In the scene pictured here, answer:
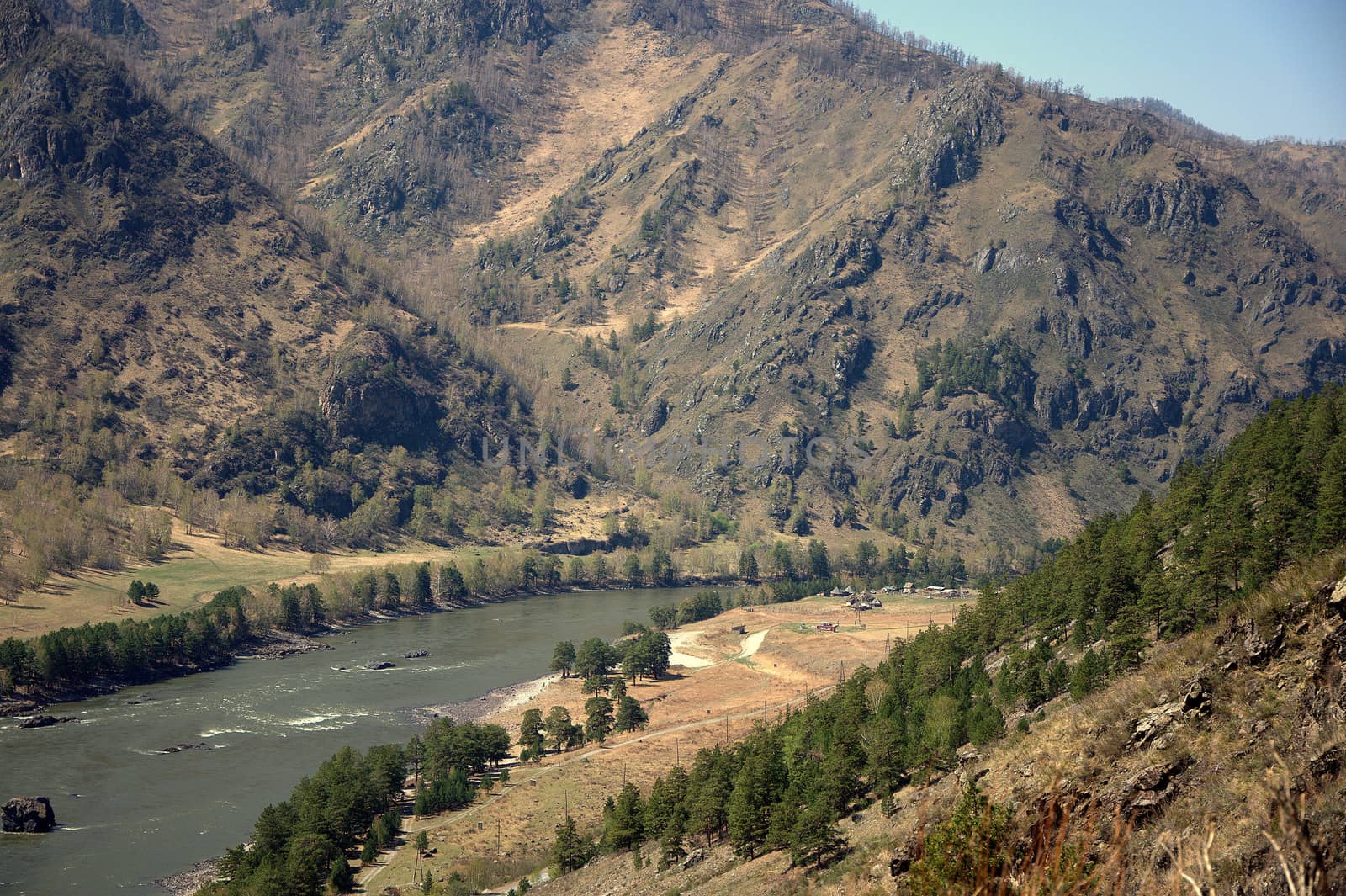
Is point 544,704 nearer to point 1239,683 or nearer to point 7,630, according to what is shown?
point 7,630

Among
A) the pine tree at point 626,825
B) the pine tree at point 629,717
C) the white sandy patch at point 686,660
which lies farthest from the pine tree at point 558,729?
the white sandy patch at point 686,660

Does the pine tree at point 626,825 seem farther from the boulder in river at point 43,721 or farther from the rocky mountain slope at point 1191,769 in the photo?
the boulder in river at point 43,721

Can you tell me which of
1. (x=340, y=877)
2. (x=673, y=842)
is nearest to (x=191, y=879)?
(x=340, y=877)

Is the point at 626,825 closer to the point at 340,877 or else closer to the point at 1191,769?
the point at 340,877

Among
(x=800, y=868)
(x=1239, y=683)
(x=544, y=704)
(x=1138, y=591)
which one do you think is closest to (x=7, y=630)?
(x=544, y=704)

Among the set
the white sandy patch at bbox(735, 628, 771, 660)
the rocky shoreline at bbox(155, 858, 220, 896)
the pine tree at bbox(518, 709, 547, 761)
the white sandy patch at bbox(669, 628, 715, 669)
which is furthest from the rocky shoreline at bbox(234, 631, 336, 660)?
the rocky shoreline at bbox(155, 858, 220, 896)
